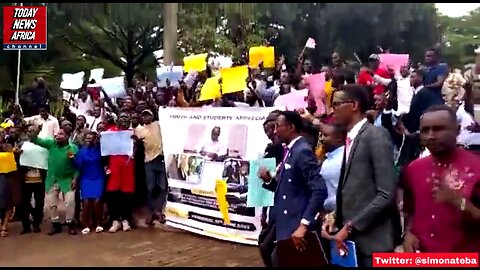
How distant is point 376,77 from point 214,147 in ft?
6.81

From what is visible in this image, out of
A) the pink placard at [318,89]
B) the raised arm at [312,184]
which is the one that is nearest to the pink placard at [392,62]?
the pink placard at [318,89]

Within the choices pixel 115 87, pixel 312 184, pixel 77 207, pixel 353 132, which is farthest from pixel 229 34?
pixel 353 132

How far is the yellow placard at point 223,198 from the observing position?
755cm

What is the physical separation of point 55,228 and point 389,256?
6.39m

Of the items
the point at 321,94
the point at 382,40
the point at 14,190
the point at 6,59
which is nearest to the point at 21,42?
the point at 14,190

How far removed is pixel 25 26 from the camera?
48.3 ft

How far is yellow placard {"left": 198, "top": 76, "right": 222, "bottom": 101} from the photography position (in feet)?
25.6

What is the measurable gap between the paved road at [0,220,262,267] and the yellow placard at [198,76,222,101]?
67.2 inches

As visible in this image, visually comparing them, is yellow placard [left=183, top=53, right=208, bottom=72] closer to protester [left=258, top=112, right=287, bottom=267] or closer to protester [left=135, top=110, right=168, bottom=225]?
→ protester [left=135, top=110, right=168, bottom=225]

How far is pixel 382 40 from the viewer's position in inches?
1040

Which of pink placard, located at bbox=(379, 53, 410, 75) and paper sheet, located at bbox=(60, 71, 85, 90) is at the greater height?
pink placard, located at bbox=(379, 53, 410, 75)

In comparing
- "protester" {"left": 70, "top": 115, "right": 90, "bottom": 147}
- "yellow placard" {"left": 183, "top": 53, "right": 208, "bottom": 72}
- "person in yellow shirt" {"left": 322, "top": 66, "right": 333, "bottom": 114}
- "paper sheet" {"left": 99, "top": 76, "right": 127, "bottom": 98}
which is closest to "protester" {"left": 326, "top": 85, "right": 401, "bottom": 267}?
"person in yellow shirt" {"left": 322, "top": 66, "right": 333, "bottom": 114}

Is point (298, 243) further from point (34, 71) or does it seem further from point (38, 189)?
point (34, 71)

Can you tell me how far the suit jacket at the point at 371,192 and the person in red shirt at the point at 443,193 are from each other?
0.82ft
